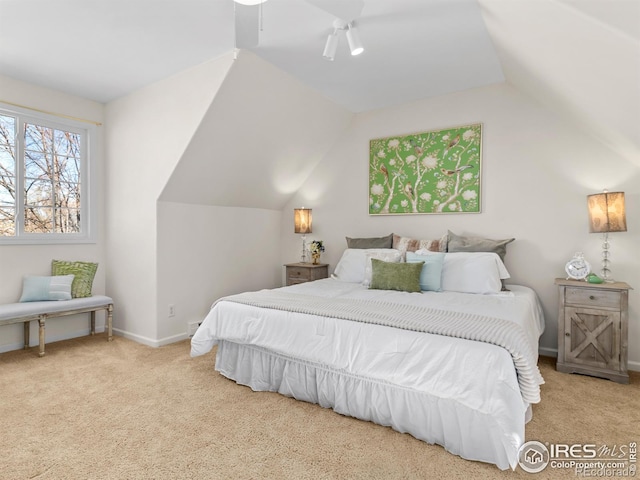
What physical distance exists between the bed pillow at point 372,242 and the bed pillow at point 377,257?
1.06ft

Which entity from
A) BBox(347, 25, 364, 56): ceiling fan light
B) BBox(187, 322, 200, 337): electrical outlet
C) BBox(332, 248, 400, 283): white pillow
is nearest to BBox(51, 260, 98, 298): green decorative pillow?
BBox(187, 322, 200, 337): electrical outlet

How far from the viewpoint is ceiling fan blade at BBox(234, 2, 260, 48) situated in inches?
73.4

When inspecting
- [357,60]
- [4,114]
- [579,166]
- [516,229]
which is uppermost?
[357,60]

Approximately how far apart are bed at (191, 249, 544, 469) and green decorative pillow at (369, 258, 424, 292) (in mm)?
37

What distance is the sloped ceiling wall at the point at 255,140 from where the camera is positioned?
3.22 metres

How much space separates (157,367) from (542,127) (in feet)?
13.2

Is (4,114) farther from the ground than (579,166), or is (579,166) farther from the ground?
(4,114)

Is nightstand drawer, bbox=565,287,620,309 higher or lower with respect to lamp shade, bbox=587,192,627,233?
lower

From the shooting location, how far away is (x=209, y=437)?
6.54ft

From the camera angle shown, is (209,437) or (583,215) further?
(583,215)

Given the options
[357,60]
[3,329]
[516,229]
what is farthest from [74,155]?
[516,229]

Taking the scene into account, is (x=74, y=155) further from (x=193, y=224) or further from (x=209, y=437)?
(x=209, y=437)

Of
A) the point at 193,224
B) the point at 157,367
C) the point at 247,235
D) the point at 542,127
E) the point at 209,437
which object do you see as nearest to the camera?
the point at 209,437

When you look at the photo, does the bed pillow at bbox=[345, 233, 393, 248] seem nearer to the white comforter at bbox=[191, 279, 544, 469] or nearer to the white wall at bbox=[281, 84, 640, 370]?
the white wall at bbox=[281, 84, 640, 370]
